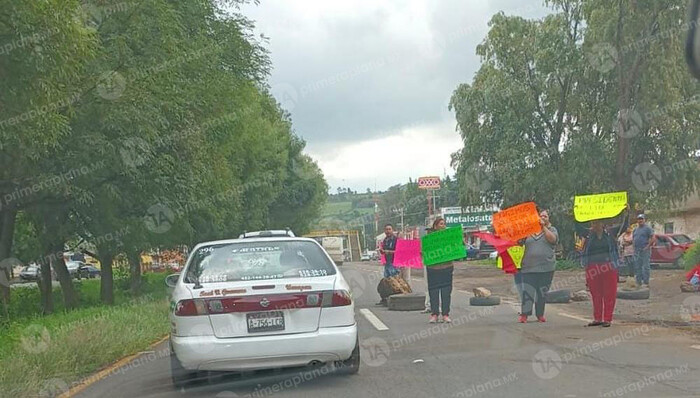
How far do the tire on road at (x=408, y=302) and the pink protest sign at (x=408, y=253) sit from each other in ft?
5.10

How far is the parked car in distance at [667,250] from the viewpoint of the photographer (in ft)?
102

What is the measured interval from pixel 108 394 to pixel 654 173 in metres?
26.7

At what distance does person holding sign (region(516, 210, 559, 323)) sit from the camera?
Answer: 1289 cm

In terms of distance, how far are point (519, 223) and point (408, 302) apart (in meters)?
3.89

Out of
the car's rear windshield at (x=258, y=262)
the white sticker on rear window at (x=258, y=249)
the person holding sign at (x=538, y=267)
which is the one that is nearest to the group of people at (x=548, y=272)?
the person holding sign at (x=538, y=267)

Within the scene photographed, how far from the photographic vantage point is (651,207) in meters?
32.9

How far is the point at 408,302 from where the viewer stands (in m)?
16.4

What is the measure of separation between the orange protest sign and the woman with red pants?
3.28 ft

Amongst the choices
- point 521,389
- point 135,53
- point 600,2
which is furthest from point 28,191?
→ point 600,2

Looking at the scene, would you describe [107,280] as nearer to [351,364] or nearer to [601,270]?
[601,270]

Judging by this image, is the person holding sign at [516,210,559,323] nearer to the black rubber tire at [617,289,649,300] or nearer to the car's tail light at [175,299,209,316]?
the black rubber tire at [617,289,649,300]

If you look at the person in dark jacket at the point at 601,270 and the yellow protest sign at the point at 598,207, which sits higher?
the yellow protest sign at the point at 598,207

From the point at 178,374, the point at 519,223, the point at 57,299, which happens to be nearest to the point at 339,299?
the point at 178,374

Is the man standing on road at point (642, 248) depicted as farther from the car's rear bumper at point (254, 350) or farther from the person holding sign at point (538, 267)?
the car's rear bumper at point (254, 350)
